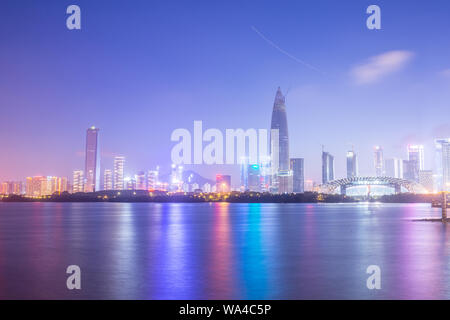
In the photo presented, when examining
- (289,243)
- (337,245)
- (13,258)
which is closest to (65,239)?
(13,258)

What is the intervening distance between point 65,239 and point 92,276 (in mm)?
22079

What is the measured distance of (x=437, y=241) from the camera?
38.1m

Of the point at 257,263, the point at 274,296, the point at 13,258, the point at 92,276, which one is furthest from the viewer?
the point at 13,258
